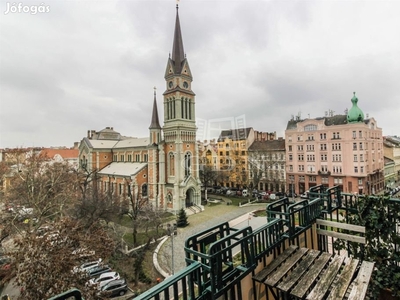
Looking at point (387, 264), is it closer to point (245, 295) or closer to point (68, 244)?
point (245, 295)

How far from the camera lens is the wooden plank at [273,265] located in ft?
9.73

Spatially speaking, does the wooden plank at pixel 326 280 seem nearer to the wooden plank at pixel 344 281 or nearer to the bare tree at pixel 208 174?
the wooden plank at pixel 344 281

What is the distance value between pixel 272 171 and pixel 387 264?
88.3ft

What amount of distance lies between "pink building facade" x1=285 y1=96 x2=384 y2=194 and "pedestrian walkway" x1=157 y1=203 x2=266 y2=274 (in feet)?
26.6

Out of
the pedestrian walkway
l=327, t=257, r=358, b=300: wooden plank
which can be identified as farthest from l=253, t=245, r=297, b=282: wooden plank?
the pedestrian walkway

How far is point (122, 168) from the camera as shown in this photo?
1121 inches

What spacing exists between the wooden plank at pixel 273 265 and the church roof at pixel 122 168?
22666mm

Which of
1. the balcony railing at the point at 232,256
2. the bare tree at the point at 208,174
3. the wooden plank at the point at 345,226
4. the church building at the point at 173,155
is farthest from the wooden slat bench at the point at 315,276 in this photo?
the bare tree at the point at 208,174

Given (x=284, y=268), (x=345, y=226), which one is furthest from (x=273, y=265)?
(x=345, y=226)

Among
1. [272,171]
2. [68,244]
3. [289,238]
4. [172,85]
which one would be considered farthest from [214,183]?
[289,238]

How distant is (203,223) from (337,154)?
18.0m

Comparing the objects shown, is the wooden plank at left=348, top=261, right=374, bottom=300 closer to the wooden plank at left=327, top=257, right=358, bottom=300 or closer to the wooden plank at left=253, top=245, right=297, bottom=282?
the wooden plank at left=327, top=257, right=358, bottom=300

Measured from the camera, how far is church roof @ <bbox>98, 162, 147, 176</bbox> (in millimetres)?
25517

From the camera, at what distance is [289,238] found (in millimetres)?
3773
